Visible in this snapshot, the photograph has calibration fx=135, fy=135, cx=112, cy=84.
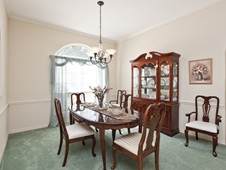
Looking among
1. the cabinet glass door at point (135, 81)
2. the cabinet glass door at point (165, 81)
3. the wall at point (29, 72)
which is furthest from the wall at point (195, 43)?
the wall at point (29, 72)

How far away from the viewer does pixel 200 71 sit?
3.03 metres

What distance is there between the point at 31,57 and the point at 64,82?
1067 mm

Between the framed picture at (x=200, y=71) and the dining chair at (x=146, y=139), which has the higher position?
the framed picture at (x=200, y=71)

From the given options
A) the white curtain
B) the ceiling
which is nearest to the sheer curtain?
the white curtain

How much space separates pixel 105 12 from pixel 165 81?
87.0 inches

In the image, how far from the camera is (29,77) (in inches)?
139

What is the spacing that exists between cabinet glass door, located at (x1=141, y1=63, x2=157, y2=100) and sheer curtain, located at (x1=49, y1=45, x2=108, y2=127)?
153 cm

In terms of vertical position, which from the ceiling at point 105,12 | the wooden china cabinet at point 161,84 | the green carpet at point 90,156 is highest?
the ceiling at point 105,12

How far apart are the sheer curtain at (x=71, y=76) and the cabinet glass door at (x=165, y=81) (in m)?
2.13

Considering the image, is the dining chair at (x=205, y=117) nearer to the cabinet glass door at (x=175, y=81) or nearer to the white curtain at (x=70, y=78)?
the cabinet glass door at (x=175, y=81)

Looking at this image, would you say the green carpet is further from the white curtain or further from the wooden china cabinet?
the white curtain

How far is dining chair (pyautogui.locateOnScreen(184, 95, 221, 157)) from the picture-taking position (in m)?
2.43

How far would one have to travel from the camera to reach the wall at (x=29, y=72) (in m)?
3.34

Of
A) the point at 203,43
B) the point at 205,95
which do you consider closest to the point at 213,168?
the point at 205,95
